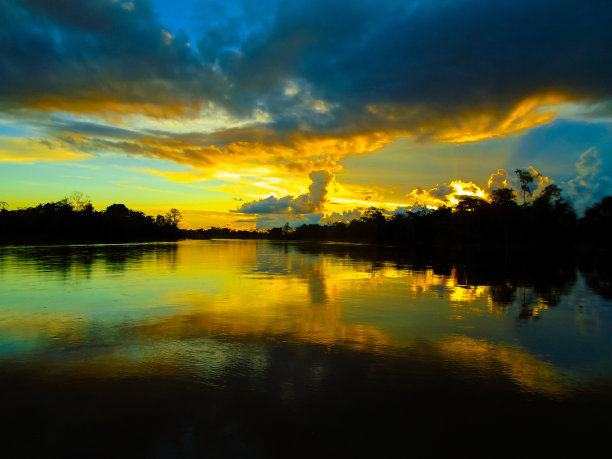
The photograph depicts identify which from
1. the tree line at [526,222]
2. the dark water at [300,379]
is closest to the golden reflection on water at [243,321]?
the dark water at [300,379]

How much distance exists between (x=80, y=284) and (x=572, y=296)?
23.3 meters

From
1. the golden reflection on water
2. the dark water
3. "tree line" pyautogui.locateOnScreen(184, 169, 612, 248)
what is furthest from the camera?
"tree line" pyautogui.locateOnScreen(184, 169, 612, 248)

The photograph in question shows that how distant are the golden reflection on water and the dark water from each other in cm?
8

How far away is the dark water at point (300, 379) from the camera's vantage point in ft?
17.5

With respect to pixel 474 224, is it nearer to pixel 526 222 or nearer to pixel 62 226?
pixel 526 222

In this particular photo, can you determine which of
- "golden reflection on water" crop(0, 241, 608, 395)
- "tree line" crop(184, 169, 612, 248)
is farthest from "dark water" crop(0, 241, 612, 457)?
"tree line" crop(184, 169, 612, 248)

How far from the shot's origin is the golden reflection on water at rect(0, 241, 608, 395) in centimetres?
850

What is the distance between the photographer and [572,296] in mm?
18062

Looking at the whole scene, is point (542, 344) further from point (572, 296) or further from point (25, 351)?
point (25, 351)

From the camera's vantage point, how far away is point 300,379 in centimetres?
730

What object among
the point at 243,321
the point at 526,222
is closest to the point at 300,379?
the point at 243,321

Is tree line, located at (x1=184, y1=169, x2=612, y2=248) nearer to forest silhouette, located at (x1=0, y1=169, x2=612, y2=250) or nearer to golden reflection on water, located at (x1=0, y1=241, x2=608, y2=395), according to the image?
forest silhouette, located at (x1=0, y1=169, x2=612, y2=250)

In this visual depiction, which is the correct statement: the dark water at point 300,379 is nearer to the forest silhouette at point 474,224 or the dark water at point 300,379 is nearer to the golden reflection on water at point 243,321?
the golden reflection on water at point 243,321

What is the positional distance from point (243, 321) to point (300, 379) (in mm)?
4998
